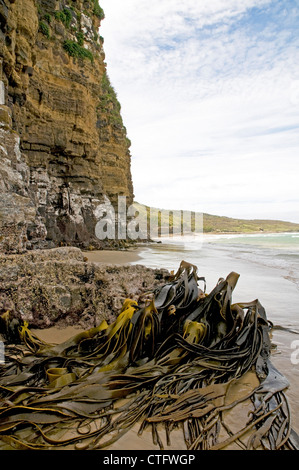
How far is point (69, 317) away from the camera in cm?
267

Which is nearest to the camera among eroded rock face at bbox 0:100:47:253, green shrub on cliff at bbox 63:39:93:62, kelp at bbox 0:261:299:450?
kelp at bbox 0:261:299:450

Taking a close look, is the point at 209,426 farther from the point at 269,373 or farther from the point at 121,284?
the point at 121,284

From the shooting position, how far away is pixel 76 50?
13.8m

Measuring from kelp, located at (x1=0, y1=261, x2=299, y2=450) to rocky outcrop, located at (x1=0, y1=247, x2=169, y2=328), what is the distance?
23 centimetres

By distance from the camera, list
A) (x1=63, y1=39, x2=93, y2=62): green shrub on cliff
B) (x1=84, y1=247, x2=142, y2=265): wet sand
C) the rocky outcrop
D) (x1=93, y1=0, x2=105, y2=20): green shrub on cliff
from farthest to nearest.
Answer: (x1=93, y1=0, x2=105, y2=20): green shrub on cliff, (x1=63, y1=39, x2=93, y2=62): green shrub on cliff, (x1=84, y1=247, x2=142, y2=265): wet sand, the rocky outcrop

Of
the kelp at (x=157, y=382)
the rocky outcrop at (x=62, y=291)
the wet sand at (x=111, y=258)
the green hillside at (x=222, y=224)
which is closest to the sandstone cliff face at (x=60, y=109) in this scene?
the wet sand at (x=111, y=258)

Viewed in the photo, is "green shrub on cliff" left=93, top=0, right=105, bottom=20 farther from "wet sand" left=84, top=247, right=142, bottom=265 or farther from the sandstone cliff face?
"wet sand" left=84, top=247, right=142, bottom=265

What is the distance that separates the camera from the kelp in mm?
1315

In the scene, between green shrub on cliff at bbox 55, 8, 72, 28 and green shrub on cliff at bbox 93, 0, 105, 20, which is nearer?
green shrub on cliff at bbox 55, 8, 72, 28

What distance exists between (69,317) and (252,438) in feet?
6.11

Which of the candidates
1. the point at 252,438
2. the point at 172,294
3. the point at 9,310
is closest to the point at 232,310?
the point at 172,294

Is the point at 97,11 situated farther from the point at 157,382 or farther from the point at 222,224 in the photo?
the point at 222,224

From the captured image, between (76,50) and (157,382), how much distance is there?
53.3ft

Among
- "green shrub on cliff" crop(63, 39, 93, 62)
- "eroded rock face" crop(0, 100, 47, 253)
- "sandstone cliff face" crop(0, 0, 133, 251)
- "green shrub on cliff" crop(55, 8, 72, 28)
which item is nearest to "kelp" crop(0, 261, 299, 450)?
"eroded rock face" crop(0, 100, 47, 253)
